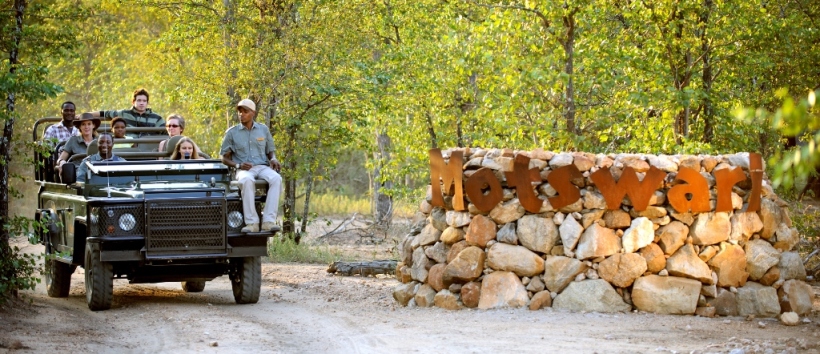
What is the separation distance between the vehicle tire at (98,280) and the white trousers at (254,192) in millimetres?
1570

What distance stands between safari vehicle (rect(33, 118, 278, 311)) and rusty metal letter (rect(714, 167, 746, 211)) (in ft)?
15.7

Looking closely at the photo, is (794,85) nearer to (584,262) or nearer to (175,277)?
→ (584,262)

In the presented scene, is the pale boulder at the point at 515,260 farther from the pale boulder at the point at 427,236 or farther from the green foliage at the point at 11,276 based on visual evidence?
the green foliage at the point at 11,276

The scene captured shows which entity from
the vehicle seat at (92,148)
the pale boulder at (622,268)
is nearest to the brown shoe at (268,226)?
the vehicle seat at (92,148)

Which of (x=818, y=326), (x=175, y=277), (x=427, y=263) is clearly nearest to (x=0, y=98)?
(x=175, y=277)

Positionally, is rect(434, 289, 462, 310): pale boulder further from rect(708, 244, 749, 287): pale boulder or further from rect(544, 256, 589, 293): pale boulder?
rect(708, 244, 749, 287): pale boulder

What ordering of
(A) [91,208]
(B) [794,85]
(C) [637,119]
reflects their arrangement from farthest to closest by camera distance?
(B) [794,85] < (C) [637,119] < (A) [91,208]

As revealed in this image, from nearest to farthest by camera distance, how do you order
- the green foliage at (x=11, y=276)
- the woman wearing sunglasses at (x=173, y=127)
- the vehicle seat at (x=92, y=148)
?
1. the green foliage at (x=11, y=276)
2. the vehicle seat at (x=92, y=148)
3. the woman wearing sunglasses at (x=173, y=127)

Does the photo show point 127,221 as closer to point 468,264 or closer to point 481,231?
point 468,264

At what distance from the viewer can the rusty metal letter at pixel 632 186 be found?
1081 cm

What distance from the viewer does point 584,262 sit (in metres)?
10.9

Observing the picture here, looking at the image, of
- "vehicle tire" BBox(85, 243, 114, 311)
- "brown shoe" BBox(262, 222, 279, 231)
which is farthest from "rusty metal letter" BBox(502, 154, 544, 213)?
"vehicle tire" BBox(85, 243, 114, 311)

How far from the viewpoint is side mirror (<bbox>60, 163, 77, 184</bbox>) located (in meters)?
12.0

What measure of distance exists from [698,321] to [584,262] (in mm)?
1268
